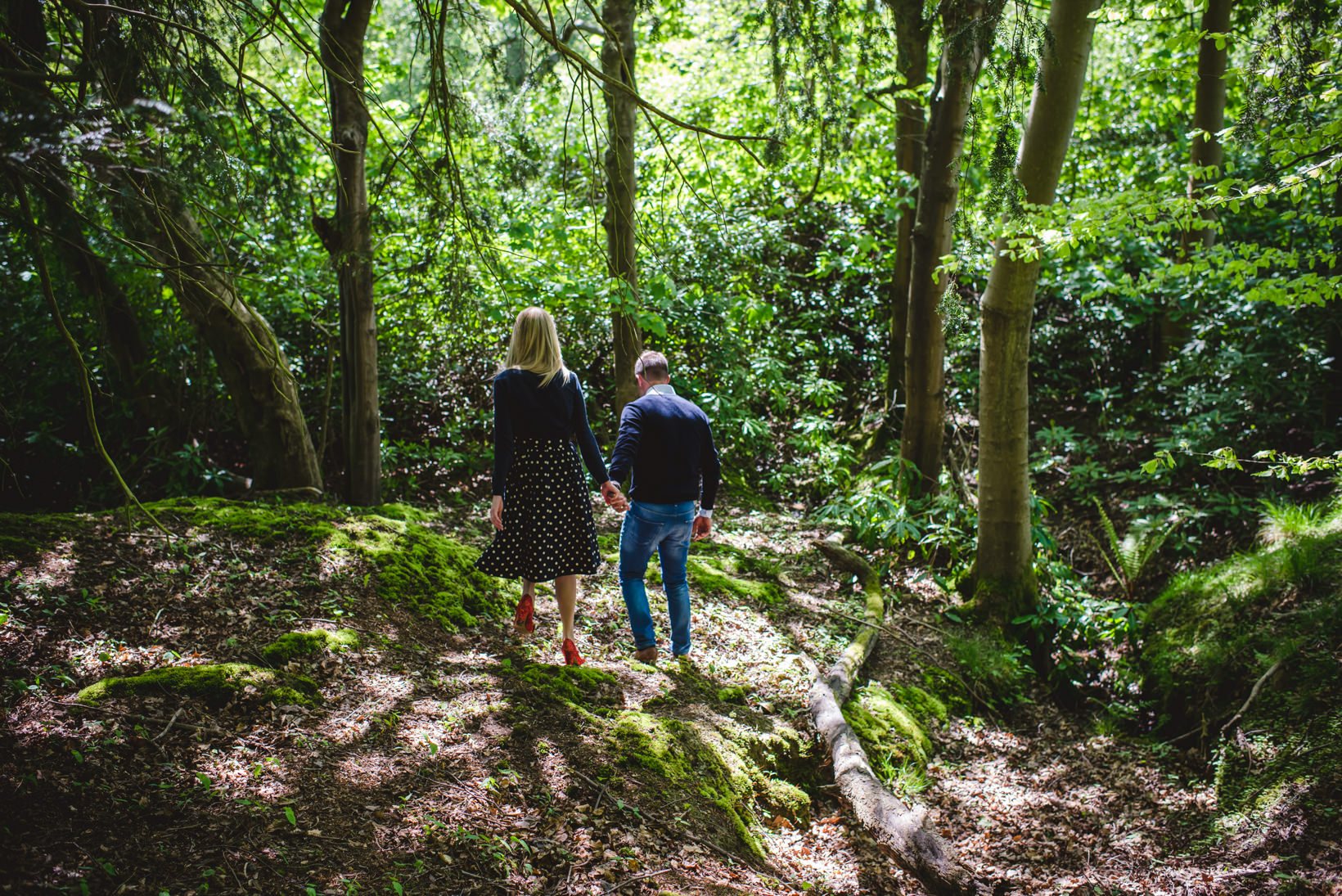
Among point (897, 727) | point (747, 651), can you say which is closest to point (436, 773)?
point (747, 651)

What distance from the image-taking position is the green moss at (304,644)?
11.1ft

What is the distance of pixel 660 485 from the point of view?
439cm

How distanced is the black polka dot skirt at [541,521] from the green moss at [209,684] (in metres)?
1.23

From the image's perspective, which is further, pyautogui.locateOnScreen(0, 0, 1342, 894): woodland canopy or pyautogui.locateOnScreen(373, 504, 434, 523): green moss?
pyautogui.locateOnScreen(373, 504, 434, 523): green moss

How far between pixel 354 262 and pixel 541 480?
2678 millimetres

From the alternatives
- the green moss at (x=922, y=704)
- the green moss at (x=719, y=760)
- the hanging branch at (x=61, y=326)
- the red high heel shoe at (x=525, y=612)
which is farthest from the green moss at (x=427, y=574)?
the green moss at (x=922, y=704)

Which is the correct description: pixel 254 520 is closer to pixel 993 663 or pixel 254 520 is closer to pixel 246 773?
pixel 246 773

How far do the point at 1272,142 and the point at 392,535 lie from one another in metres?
6.06

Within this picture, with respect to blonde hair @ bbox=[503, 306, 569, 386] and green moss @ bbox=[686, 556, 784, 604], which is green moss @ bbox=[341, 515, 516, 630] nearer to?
blonde hair @ bbox=[503, 306, 569, 386]

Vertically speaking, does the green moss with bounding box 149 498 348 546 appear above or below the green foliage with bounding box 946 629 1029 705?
above

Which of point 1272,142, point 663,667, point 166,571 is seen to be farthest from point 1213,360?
point 166,571

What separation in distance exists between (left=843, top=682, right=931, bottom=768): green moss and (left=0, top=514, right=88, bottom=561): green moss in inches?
178

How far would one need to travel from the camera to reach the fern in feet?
21.2

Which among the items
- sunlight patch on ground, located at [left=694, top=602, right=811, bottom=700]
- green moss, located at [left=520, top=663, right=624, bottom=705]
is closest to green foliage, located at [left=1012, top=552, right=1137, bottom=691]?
sunlight patch on ground, located at [left=694, top=602, right=811, bottom=700]
